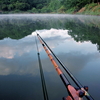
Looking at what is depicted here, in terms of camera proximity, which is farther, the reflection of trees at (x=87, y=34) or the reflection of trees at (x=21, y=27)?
the reflection of trees at (x=21, y=27)

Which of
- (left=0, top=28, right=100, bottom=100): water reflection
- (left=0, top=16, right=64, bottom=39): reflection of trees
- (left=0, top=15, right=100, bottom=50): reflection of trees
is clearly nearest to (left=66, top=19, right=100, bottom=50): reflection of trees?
(left=0, top=15, right=100, bottom=50): reflection of trees

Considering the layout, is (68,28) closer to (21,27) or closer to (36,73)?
(21,27)

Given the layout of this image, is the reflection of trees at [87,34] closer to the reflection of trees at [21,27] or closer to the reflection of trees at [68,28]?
the reflection of trees at [68,28]

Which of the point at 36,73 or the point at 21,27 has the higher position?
the point at 21,27

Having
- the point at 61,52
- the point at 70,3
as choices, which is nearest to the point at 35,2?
the point at 70,3

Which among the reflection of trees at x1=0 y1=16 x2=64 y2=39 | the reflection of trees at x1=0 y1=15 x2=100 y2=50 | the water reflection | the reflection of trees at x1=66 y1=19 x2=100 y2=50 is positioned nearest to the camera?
the water reflection

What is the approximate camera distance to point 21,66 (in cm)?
609

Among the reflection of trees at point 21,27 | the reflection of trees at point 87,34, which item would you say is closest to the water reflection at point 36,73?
the reflection of trees at point 87,34

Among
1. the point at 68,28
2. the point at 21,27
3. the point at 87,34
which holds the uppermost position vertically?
the point at 21,27

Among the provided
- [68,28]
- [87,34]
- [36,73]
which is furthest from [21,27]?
[36,73]

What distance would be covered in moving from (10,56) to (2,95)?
3546 millimetres

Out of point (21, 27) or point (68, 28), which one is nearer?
point (68, 28)

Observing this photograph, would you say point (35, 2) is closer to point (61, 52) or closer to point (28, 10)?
point (28, 10)

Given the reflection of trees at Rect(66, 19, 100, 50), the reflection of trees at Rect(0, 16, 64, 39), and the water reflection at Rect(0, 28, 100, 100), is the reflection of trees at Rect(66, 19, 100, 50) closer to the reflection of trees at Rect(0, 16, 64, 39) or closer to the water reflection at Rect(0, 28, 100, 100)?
the water reflection at Rect(0, 28, 100, 100)
